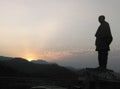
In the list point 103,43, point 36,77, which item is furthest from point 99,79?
point 36,77

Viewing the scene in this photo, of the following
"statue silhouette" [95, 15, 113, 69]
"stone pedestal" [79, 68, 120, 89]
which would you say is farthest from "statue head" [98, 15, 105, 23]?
"stone pedestal" [79, 68, 120, 89]

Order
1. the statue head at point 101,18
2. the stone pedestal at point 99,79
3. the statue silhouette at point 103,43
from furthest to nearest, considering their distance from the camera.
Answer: the statue head at point 101,18 < the statue silhouette at point 103,43 < the stone pedestal at point 99,79

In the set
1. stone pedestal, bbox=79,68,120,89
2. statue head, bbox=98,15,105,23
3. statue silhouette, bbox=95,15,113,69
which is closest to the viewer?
stone pedestal, bbox=79,68,120,89

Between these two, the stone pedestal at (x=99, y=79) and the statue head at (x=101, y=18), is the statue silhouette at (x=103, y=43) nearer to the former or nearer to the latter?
the statue head at (x=101, y=18)

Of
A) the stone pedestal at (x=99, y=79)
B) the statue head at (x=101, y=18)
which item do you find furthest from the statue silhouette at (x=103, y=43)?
the stone pedestal at (x=99, y=79)

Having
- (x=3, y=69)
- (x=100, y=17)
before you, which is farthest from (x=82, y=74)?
(x=3, y=69)

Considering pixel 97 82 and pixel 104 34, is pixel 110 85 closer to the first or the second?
pixel 97 82

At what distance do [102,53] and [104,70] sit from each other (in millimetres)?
1291

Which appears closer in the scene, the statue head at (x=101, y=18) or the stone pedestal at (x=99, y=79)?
the stone pedestal at (x=99, y=79)

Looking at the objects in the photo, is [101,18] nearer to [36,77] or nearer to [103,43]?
[103,43]

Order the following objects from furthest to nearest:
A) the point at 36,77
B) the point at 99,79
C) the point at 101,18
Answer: the point at 36,77, the point at 101,18, the point at 99,79

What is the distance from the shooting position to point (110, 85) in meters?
14.9

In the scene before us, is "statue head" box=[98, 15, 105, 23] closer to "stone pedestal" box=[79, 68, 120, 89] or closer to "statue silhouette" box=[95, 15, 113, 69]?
"statue silhouette" box=[95, 15, 113, 69]

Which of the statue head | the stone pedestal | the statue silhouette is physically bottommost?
the stone pedestal
